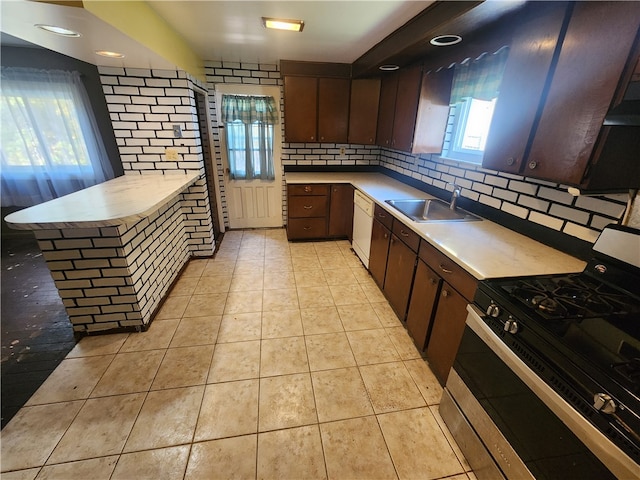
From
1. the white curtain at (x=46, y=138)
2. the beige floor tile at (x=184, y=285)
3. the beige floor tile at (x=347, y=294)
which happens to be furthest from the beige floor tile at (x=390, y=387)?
the white curtain at (x=46, y=138)

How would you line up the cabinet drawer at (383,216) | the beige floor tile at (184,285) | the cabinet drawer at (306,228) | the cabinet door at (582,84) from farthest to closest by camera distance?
the cabinet drawer at (306,228), the beige floor tile at (184,285), the cabinet drawer at (383,216), the cabinet door at (582,84)

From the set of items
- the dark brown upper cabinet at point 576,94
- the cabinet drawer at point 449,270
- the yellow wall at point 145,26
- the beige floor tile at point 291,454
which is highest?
the yellow wall at point 145,26

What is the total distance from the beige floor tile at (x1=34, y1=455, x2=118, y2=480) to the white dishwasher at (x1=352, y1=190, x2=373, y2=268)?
7.99 ft

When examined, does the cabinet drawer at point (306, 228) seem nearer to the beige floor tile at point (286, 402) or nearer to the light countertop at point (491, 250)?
the light countertop at point (491, 250)

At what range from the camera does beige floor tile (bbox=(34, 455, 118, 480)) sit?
123 cm

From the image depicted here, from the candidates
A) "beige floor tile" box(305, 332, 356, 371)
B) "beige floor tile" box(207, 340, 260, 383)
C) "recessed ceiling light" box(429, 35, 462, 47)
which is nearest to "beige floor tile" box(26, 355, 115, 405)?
"beige floor tile" box(207, 340, 260, 383)

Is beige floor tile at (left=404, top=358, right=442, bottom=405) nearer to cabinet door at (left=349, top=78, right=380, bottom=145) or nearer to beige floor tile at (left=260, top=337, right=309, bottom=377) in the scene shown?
beige floor tile at (left=260, top=337, right=309, bottom=377)

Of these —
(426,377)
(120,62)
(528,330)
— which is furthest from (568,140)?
(120,62)

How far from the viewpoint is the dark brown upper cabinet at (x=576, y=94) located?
98cm

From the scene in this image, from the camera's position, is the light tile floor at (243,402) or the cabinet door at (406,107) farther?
the cabinet door at (406,107)

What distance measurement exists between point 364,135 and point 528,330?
Answer: 3086mm

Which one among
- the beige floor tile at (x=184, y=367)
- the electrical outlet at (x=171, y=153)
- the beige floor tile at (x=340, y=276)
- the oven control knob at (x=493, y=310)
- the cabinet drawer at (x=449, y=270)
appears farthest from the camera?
the beige floor tile at (x=340, y=276)

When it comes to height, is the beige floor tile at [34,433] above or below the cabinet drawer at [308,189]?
below

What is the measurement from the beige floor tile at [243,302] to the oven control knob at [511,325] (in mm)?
1850
